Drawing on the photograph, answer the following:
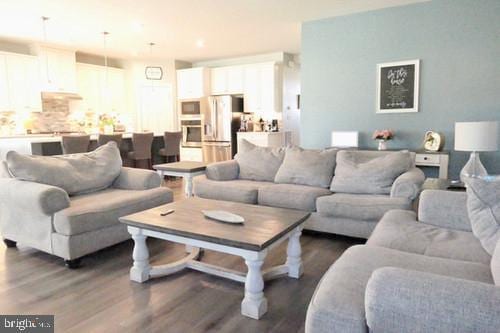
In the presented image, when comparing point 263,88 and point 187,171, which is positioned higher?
point 263,88

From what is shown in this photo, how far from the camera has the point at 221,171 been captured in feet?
13.6

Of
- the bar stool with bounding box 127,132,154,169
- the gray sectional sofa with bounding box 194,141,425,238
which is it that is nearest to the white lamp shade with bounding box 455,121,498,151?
the gray sectional sofa with bounding box 194,141,425,238

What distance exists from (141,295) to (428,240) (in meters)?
1.80

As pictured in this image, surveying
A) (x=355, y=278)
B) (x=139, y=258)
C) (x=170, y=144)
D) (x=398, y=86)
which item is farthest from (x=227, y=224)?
(x=170, y=144)

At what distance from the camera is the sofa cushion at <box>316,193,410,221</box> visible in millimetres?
2988

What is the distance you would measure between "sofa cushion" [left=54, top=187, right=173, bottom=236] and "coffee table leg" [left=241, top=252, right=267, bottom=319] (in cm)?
145

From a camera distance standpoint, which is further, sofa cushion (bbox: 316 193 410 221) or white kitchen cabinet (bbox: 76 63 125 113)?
white kitchen cabinet (bbox: 76 63 125 113)

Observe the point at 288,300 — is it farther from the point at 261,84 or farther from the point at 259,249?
the point at 261,84

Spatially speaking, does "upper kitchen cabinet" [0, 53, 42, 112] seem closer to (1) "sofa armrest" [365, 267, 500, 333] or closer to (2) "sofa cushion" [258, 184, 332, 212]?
(2) "sofa cushion" [258, 184, 332, 212]

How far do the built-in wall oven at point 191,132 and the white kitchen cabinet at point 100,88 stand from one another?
1.69 m

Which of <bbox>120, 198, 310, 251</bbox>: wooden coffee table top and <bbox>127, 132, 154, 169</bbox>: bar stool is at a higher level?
<bbox>127, 132, 154, 169</bbox>: bar stool

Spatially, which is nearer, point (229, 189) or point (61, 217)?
point (61, 217)

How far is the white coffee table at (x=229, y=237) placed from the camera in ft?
6.53

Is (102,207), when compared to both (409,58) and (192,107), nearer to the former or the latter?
(409,58)
